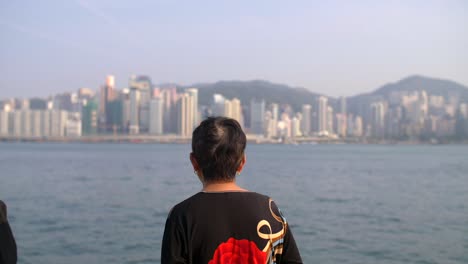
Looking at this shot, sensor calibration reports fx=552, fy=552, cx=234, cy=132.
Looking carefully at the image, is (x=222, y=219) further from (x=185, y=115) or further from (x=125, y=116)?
(x=125, y=116)

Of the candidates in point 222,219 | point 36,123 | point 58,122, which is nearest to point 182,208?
point 222,219

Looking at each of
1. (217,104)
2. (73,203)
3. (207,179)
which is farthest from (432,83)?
(207,179)

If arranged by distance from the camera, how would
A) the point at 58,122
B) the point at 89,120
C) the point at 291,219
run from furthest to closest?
the point at 89,120 → the point at 58,122 → the point at 291,219

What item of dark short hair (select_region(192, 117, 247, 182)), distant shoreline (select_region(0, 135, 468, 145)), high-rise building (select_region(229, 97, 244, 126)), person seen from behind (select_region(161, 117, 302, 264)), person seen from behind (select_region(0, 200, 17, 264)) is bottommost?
distant shoreline (select_region(0, 135, 468, 145))

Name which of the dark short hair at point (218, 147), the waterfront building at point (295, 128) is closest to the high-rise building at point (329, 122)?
the waterfront building at point (295, 128)

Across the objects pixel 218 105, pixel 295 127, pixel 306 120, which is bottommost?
pixel 295 127

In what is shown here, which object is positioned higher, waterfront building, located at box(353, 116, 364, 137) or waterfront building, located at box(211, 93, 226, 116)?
waterfront building, located at box(211, 93, 226, 116)

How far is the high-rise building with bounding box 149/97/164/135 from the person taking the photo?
12381 centimetres

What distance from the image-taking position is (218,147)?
1687 mm

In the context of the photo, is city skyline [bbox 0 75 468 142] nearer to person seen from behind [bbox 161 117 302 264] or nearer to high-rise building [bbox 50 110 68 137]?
high-rise building [bbox 50 110 68 137]

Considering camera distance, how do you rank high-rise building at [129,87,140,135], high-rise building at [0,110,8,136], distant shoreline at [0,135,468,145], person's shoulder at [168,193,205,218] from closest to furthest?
person's shoulder at [168,193,205,218] → distant shoreline at [0,135,468,145] → high-rise building at [129,87,140,135] → high-rise building at [0,110,8,136]

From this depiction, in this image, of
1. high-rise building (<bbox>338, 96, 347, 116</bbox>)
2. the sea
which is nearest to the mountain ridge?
high-rise building (<bbox>338, 96, 347, 116</bbox>)

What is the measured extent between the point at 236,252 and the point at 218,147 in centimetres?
32

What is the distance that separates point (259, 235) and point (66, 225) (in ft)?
41.5
